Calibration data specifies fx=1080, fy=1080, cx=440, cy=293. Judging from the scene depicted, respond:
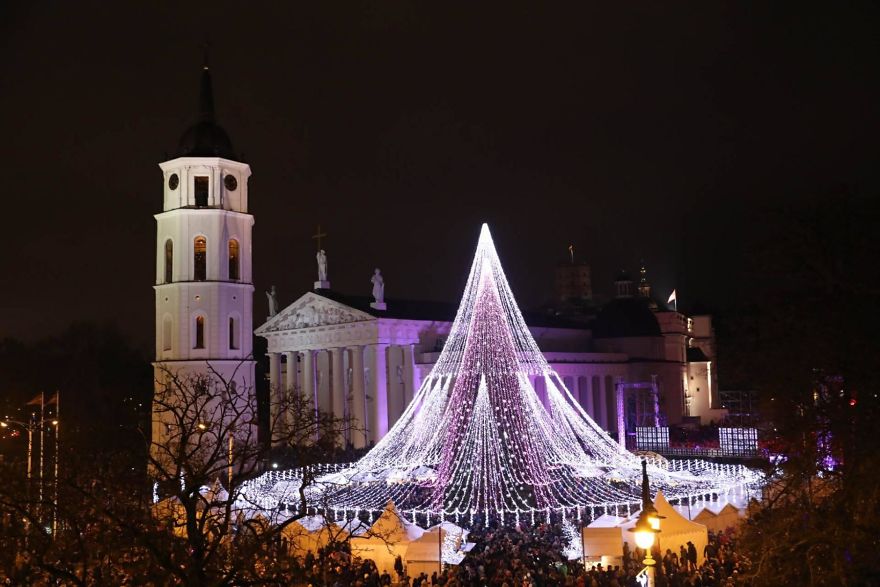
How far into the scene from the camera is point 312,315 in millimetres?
74938

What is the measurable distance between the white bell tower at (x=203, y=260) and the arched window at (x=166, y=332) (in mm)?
56

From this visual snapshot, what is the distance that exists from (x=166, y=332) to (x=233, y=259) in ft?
18.0

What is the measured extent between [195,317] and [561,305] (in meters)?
106

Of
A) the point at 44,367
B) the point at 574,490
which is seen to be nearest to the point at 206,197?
the point at 44,367

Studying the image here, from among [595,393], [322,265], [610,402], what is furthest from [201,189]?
[610,402]

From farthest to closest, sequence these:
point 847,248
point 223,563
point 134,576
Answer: point 847,248, point 223,563, point 134,576

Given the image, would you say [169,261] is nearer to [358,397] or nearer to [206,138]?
[206,138]

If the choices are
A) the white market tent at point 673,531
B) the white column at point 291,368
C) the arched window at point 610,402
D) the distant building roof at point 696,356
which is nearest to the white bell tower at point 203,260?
the white column at point 291,368

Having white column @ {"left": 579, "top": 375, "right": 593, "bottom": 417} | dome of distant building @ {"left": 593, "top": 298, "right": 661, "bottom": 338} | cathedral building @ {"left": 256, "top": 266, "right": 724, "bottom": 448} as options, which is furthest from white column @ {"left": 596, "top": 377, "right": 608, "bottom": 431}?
dome of distant building @ {"left": 593, "top": 298, "right": 661, "bottom": 338}

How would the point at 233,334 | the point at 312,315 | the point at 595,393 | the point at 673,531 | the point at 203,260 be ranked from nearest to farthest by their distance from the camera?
the point at 673,531 < the point at 203,260 < the point at 233,334 < the point at 312,315 < the point at 595,393

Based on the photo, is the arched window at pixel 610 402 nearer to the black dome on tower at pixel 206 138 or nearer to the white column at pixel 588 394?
the white column at pixel 588 394

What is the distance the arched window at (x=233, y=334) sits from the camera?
60.0m

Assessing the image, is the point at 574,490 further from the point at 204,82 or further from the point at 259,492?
the point at 204,82

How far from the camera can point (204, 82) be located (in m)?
61.6
